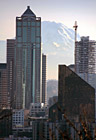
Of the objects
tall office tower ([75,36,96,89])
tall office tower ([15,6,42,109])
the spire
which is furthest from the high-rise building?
the spire

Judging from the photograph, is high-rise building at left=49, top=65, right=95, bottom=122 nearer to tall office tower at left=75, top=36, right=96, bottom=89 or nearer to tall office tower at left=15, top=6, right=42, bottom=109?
tall office tower at left=75, top=36, right=96, bottom=89

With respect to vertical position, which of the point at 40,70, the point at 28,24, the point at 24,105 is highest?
the point at 28,24

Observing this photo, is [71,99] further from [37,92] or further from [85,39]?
[37,92]

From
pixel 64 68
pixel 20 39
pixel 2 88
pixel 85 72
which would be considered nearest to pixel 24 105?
pixel 2 88

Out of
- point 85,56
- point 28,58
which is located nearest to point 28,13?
point 28,58

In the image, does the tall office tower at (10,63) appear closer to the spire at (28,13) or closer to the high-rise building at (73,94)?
the spire at (28,13)

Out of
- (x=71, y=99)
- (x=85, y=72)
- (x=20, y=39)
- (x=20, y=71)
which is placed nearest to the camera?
(x=71, y=99)

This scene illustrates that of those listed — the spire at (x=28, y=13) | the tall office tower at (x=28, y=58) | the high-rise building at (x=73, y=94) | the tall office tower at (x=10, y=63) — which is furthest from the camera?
the spire at (x=28, y=13)

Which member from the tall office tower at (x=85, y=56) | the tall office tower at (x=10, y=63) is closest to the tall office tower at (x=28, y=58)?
the tall office tower at (x=10, y=63)

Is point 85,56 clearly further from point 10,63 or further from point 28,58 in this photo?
point 10,63
